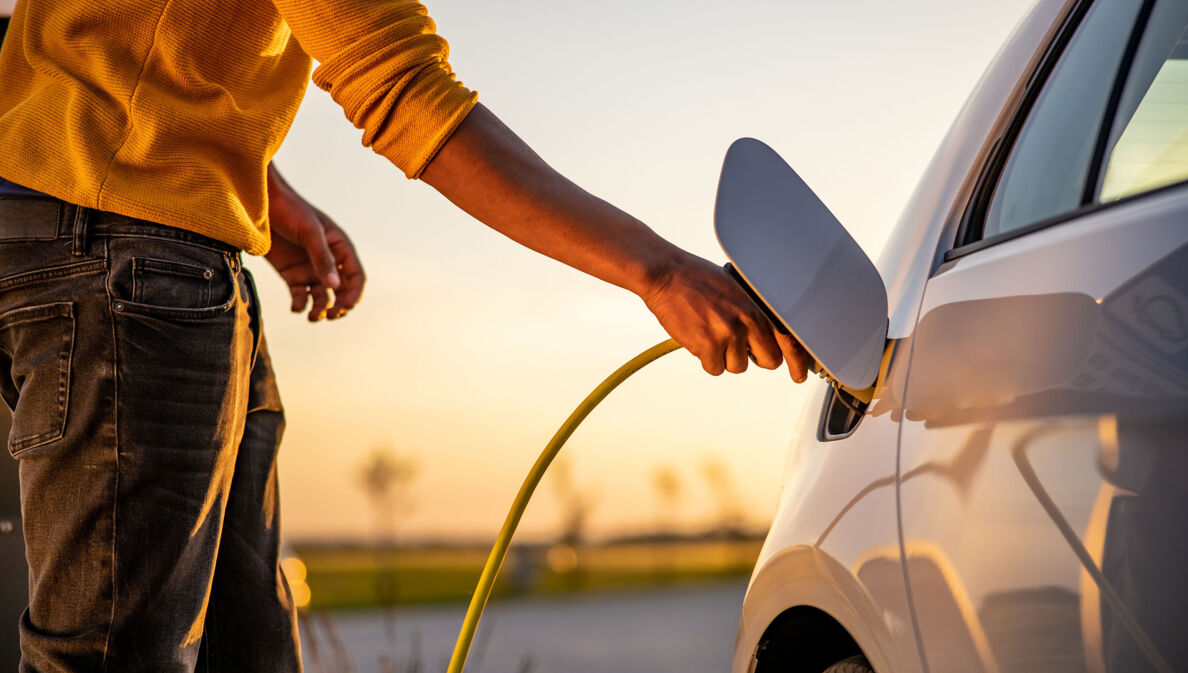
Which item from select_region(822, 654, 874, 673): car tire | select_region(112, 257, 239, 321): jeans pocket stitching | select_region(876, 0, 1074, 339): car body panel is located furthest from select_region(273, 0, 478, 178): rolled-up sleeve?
select_region(822, 654, 874, 673): car tire

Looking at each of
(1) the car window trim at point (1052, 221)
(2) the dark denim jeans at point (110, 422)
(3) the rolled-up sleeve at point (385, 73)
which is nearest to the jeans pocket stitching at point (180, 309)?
(2) the dark denim jeans at point (110, 422)

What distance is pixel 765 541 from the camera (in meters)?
1.53

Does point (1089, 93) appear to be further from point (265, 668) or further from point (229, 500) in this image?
point (265, 668)

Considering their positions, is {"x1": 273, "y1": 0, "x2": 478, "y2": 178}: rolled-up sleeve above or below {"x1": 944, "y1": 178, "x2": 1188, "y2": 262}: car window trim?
above

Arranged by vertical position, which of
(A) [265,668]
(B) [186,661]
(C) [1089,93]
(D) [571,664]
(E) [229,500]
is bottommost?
(D) [571,664]

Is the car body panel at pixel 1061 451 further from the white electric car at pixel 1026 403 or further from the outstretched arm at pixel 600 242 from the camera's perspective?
the outstretched arm at pixel 600 242

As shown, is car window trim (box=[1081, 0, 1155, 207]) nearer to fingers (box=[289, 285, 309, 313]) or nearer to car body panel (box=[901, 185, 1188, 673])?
car body panel (box=[901, 185, 1188, 673])

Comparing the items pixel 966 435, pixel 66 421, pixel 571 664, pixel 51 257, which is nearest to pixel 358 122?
pixel 51 257

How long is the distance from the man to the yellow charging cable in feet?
1.03

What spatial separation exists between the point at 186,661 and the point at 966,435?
41.7 inches

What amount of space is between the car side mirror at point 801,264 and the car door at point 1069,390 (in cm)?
7

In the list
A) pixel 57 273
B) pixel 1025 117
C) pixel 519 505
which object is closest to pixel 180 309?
pixel 57 273

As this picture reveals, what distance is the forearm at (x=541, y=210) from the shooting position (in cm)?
125

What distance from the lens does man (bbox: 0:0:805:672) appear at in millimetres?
1229
